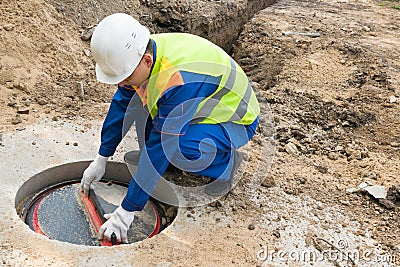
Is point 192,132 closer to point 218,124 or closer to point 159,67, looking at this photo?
point 218,124

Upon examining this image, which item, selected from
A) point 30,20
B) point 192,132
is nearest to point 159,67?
point 192,132

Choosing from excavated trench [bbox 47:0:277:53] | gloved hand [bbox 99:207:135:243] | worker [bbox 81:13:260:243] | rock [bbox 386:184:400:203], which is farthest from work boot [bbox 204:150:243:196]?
excavated trench [bbox 47:0:277:53]

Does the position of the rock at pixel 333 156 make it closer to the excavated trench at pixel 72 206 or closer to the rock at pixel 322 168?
the rock at pixel 322 168

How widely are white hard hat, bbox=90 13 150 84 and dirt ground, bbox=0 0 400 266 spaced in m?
1.01

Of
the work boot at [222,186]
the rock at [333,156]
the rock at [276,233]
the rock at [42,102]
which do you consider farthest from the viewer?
the rock at [42,102]

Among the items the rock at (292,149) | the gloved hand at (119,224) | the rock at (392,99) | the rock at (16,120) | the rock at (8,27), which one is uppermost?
the rock at (8,27)

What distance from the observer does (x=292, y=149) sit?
3.82 m

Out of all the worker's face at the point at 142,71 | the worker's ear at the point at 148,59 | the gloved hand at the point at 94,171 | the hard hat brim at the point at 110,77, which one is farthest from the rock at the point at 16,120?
the worker's ear at the point at 148,59

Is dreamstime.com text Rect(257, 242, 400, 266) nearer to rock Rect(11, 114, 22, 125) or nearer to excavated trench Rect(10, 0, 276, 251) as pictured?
excavated trench Rect(10, 0, 276, 251)

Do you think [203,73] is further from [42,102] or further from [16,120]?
[42,102]

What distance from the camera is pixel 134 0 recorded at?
6.14 m

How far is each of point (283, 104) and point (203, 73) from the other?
2.14m

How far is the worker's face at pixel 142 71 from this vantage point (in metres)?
2.50

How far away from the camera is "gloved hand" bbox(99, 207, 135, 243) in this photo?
8.66 ft
